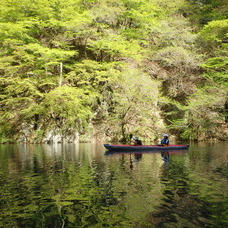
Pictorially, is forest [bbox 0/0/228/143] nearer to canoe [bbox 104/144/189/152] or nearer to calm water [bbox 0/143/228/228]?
canoe [bbox 104/144/189/152]

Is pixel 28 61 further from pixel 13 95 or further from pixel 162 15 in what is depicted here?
pixel 162 15

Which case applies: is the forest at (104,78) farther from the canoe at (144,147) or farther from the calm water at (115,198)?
the calm water at (115,198)

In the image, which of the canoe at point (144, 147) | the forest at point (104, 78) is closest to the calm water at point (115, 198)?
the canoe at point (144, 147)

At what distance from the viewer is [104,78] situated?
24.8m

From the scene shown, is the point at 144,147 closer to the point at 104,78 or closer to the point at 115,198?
the point at 115,198

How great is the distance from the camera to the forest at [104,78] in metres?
23.7

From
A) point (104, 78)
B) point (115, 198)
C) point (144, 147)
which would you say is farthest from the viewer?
point (104, 78)

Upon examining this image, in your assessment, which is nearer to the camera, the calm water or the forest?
the calm water

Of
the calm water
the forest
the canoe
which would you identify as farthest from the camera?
the forest

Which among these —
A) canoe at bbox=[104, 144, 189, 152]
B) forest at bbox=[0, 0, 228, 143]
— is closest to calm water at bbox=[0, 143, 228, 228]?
canoe at bbox=[104, 144, 189, 152]

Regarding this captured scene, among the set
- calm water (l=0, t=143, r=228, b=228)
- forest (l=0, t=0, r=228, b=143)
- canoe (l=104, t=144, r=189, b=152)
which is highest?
forest (l=0, t=0, r=228, b=143)

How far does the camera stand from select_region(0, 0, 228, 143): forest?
23.7 m

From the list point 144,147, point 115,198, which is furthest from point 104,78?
Answer: point 115,198

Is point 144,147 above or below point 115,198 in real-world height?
above
